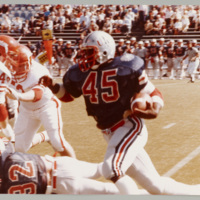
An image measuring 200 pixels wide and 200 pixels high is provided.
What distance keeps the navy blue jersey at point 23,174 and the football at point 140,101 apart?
619 mm

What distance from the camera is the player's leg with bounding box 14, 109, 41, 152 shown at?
3.26 m

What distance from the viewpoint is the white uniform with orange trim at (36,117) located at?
10.6 feet

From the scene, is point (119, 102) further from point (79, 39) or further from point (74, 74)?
point (79, 39)

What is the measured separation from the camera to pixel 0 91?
2.75 metres

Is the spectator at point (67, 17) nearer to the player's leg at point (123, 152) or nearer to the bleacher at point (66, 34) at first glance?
the bleacher at point (66, 34)

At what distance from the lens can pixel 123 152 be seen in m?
2.55

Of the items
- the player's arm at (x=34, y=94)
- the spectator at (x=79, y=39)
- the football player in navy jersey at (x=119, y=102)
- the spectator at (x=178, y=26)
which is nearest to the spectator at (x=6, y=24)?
the spectator at (x=79, y=39)

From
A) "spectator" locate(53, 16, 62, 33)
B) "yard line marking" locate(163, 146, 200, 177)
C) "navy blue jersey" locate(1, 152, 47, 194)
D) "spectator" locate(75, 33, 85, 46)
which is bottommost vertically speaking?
"yard line marking" locate(163, 146, 200, 177)

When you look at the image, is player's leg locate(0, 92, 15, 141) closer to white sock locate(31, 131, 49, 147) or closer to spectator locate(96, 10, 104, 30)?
white sock locate(31, 131, 49, 147)

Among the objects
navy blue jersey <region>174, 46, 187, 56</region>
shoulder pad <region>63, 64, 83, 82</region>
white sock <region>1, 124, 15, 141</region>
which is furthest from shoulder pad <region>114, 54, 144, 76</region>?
navy blue jersey <region>174, 46, 187, 56</region>

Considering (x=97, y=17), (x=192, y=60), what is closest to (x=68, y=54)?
(x=97, y=17)

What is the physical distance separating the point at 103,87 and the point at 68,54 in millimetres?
835

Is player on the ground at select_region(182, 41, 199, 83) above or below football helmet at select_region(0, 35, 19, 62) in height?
below

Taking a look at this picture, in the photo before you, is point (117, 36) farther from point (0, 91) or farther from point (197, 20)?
point (0, 91)
